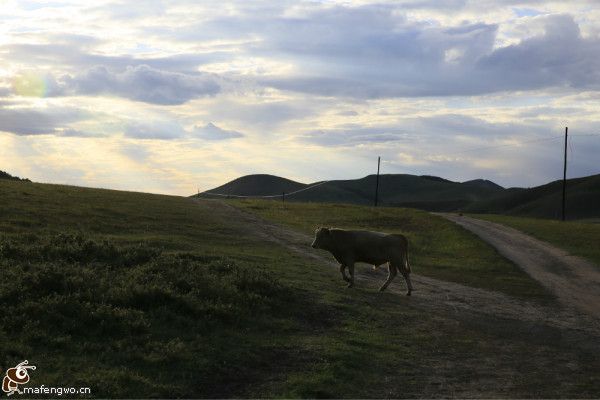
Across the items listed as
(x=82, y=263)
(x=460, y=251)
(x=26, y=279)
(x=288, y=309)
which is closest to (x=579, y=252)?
(x=460, y=251)

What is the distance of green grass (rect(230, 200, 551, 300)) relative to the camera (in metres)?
26.5

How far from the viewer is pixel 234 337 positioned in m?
13.6

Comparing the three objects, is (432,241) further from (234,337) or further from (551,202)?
(551,202)

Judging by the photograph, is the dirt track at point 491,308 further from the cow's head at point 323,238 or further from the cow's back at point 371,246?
the cow's head at point 323,238

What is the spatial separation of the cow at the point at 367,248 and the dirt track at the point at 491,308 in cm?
72

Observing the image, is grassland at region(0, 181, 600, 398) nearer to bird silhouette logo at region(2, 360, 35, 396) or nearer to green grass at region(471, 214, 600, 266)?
bird silhouette logo at region(2, 360, 35, 396)

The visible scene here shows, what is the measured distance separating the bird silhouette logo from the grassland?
18cm

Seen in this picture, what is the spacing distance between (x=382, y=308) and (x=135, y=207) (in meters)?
29.5

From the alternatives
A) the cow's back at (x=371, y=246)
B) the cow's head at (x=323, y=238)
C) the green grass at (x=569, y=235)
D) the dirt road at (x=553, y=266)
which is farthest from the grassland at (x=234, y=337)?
the green grass at (x=569, y=235)

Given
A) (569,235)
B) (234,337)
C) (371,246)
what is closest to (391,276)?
(371,246)

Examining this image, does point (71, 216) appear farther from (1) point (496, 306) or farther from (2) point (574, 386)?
(2) point (574, 386)

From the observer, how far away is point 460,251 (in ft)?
118

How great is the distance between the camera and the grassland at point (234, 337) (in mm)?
10977

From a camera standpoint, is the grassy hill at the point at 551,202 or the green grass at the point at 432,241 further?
the grassy hill at the point at 551,202
